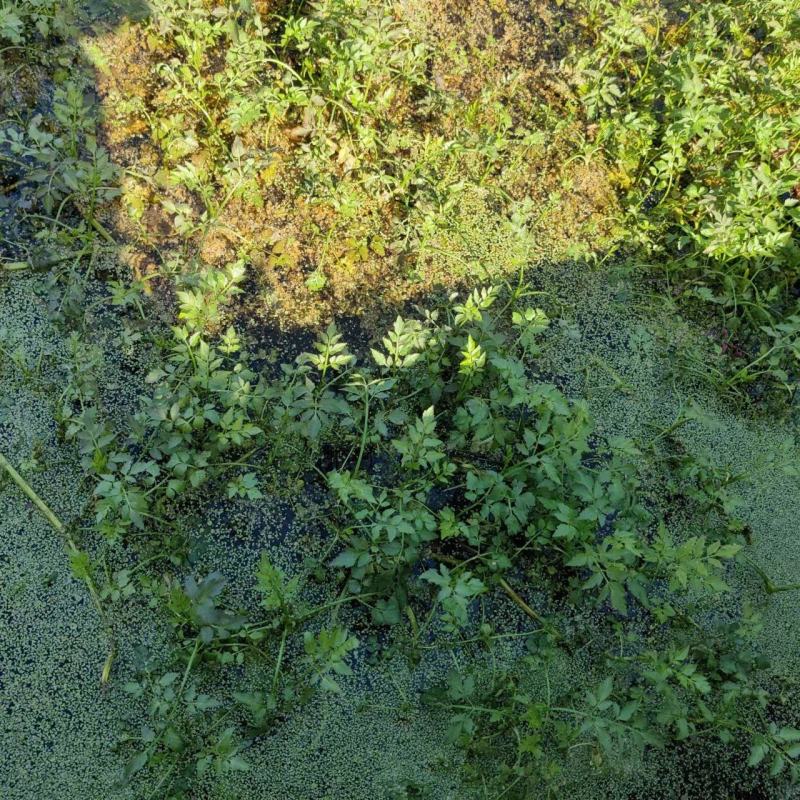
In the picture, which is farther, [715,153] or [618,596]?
[715,153]

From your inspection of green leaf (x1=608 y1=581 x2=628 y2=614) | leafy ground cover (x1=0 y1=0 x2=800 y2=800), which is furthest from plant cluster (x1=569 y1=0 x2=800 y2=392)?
green leaf (x1=608 y1=581 x2=628 y2=614)

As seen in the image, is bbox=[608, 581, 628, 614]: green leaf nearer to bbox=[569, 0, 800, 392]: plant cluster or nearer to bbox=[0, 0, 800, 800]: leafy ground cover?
bbox=[0, 0, 800, 800]: leafy ground cover

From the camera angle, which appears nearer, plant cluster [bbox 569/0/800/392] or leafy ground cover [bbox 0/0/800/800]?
A: leafy ground cover [bbox 0/0/800/800]

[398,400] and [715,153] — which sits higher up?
[715,153]

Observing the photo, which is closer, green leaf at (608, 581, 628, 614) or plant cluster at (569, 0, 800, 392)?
green leaf at (608, 581, 628, 614)

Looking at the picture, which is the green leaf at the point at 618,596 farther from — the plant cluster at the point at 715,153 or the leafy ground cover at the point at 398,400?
the plant cluster at the point at 715,153

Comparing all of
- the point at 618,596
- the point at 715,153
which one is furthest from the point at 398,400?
the point at 715,153

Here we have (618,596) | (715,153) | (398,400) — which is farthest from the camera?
(715,153)

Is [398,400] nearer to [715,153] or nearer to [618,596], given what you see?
[618,596]

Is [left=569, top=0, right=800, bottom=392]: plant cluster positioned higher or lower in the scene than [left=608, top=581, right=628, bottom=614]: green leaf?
higher

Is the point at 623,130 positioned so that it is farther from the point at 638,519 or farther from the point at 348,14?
the point at 638,519
